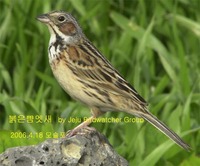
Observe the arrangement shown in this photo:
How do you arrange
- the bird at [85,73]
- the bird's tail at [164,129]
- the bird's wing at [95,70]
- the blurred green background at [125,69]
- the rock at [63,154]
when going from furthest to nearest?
1. the blurred green background at [125,69]
2. the bird's wing at [95,70]
3. the bird at [85,73]
4. the bird's tail at [164,129]
5. the rock at [63,154]

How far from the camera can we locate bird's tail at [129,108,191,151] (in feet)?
19.2

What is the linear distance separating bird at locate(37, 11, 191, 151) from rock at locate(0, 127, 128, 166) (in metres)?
1.07

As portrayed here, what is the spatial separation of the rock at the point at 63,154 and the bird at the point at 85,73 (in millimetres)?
1067

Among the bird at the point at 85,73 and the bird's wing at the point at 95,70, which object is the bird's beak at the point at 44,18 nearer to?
the bird at the point at 85,73

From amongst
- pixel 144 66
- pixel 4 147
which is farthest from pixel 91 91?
pixel 144 66

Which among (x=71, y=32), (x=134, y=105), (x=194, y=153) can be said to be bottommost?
(x=194, y=153)

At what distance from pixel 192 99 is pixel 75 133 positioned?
2.01 metres

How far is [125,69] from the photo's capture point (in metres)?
8.32

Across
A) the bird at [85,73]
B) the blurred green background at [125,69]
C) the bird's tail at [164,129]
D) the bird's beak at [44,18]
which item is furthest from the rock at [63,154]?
the bird's beak at [44,18]

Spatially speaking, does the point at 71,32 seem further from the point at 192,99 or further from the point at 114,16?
the point at 114,16

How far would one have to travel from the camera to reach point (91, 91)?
20.6 feet

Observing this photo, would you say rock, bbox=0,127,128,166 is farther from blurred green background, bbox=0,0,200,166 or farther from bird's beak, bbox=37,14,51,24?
bird's beak, bbox=37,14,51,24

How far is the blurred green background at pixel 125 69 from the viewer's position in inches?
264

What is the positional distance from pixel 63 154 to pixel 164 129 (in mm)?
1234
